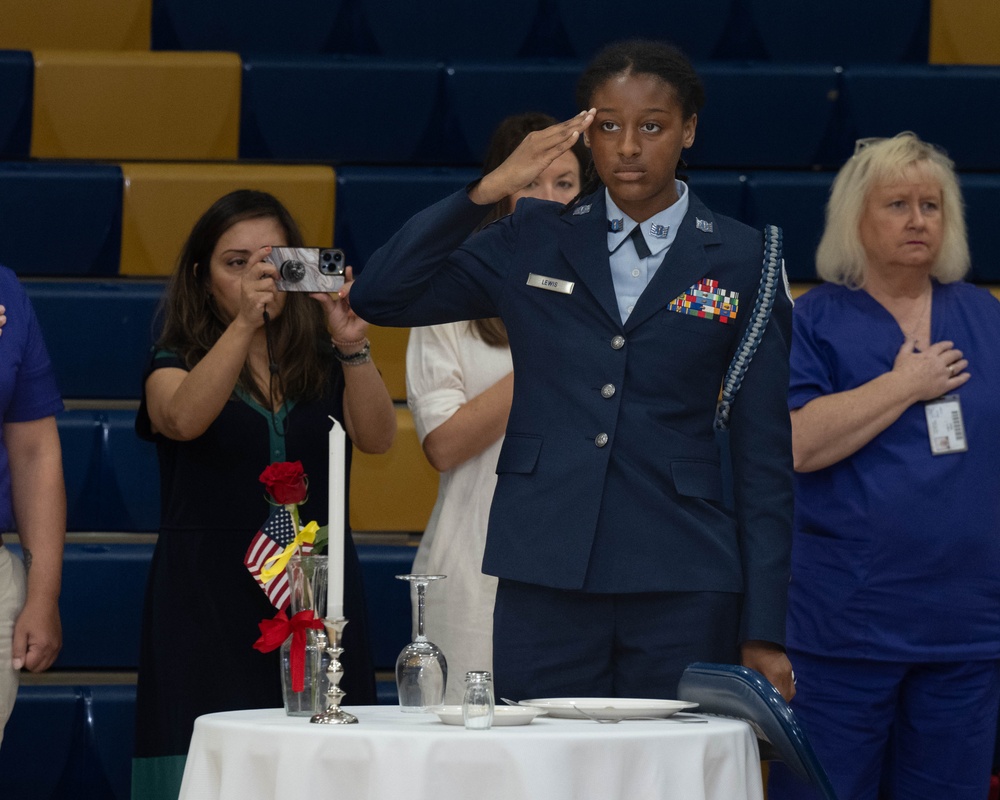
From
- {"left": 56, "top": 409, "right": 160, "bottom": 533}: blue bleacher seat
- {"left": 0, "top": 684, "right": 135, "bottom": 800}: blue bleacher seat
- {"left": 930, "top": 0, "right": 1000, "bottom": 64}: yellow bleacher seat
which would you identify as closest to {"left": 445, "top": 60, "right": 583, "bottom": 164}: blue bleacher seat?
{"left": 930, "top": 0, "right": 1000, "bottom": 64}: yellow bleacher seat

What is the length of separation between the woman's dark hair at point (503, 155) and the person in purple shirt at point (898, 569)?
520 mm

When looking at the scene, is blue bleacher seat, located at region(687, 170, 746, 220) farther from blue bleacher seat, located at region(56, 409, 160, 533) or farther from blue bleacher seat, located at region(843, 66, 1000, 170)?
blue bleacher seat, located at region(56, 409, 160, 533)

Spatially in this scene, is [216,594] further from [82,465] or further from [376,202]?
[376,202]

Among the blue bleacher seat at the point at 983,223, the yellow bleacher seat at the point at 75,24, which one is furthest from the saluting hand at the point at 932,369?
the yellow bleacher seat at the point at 75,24

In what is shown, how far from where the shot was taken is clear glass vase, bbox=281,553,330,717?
65.9 inches

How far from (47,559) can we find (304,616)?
81 centimetres

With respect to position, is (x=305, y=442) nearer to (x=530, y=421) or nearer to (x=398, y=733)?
(x=530, y=421)

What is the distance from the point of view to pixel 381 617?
3.40m

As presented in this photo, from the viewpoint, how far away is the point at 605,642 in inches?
73.0

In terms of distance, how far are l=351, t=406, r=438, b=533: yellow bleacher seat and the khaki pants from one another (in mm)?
1279

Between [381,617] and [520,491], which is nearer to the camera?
[520,491]

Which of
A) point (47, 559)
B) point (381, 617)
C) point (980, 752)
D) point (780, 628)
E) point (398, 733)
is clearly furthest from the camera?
point (381, 617)

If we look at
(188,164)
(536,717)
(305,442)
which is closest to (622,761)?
(536,717)

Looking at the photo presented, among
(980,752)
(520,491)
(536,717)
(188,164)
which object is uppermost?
(188,164)
